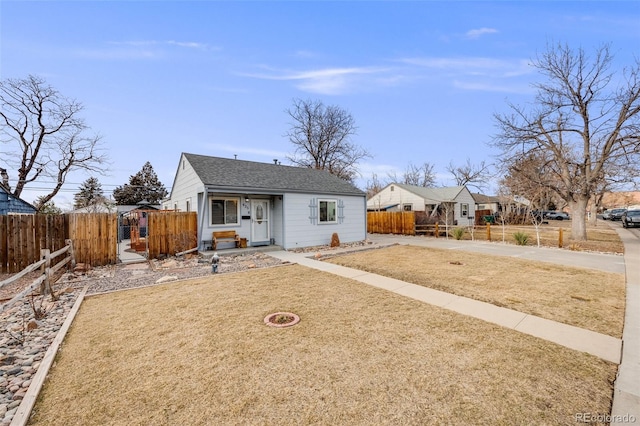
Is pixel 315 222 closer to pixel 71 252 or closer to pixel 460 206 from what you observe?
pixel 71 252

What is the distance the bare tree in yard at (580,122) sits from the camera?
43.9ft

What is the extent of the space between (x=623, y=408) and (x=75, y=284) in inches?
394

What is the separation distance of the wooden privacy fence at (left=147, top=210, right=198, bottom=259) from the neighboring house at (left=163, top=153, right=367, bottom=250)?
0.41 metres

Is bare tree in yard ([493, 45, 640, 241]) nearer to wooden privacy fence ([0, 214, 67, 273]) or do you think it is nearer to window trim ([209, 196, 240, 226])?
window trim ([209, 196, 240, 226])

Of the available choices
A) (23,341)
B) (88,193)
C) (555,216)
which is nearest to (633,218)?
(555,216)

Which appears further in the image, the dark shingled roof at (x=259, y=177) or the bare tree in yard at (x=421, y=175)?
the bare tree in yard at (x=421, y=175)

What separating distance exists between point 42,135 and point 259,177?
19312 millimetres

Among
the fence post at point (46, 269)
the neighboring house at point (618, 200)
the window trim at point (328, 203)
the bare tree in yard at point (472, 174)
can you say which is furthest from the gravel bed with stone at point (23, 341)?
the neighboring house at point (618, 200)

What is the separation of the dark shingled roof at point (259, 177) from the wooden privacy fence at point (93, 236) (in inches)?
136

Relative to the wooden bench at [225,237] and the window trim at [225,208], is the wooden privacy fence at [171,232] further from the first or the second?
the wooden bench at [225,237]

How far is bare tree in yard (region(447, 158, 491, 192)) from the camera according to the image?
40.1 metres

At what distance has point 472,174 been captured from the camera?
41219 millimetres

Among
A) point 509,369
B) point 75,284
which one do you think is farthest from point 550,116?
point 75,284

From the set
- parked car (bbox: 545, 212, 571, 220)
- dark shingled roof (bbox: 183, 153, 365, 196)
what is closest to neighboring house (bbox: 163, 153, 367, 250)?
dark shingled roof (bbox: 183, 153, 365, 196)
